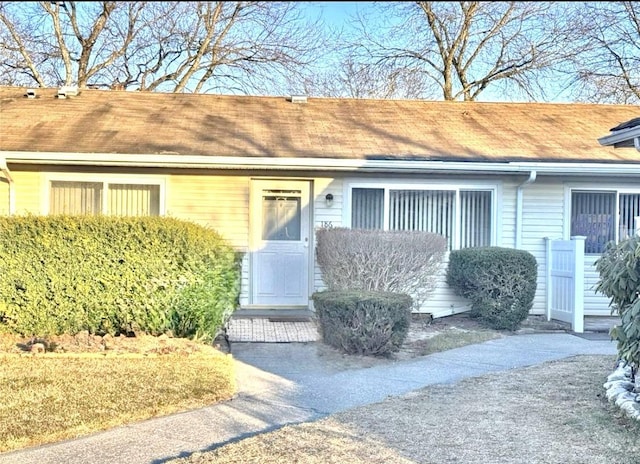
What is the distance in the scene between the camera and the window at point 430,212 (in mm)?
10031

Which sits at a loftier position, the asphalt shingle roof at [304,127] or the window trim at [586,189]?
the asphalt shingle roof at [304,127]

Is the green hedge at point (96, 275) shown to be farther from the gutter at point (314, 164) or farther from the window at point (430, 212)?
the window at point (430, 212)

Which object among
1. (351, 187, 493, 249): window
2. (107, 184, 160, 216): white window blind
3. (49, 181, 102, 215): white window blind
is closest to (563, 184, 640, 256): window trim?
(351, 187, 493, 249): window

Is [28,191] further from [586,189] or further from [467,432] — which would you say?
[586,189]

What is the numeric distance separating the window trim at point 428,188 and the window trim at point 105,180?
2928 mm

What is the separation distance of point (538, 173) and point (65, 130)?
7929 mm

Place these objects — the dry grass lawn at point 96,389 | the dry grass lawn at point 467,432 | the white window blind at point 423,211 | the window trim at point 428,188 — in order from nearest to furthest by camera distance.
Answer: the dry grass lawn at point 467,432, the dry grass lawn at point 96,389, the window trim at point 428,188, the white window blind at point 423,211

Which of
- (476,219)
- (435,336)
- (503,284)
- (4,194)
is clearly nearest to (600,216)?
(476,219)

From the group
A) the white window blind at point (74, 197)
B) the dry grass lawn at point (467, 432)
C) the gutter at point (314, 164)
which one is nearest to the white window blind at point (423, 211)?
the gutter at point (314, 164)

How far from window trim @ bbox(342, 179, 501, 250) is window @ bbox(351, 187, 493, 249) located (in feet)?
0.05

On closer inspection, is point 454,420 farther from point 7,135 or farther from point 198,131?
point 7,135

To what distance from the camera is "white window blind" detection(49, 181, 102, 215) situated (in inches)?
382

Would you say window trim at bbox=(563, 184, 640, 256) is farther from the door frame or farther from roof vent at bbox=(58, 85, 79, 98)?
roof vent at bbox=(58, 85, 79, 98)

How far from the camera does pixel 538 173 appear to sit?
31.9ft
